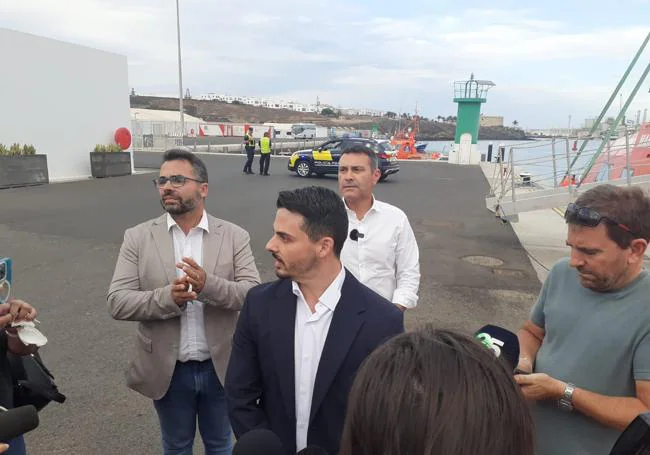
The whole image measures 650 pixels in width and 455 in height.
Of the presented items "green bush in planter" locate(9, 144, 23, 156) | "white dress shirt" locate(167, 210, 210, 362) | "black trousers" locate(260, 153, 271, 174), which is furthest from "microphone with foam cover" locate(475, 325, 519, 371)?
"black trousers" locate(260, 153, 271, 174)

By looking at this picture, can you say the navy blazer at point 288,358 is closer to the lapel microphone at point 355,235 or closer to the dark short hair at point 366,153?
the lapel microphone at point 355,235

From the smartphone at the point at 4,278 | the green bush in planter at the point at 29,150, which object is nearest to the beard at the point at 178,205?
the smartphone at the point at 4,278

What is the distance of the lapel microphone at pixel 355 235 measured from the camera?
304cm

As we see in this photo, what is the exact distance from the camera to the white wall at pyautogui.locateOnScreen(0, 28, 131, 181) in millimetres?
14719

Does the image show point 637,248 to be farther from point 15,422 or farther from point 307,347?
point 15,422

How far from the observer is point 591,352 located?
67.1 inches

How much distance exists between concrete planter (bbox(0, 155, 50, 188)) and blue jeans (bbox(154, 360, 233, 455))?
1427 cm

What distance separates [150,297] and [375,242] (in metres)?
1.37

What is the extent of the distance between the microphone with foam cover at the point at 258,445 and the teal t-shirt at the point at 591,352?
0.93 meters

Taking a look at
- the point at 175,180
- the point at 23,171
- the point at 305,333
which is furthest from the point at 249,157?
the point at 305,333

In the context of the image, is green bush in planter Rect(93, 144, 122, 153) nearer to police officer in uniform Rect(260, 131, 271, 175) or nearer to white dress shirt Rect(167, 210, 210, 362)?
police officer in uniform Rect(260, 131, 271, 175)

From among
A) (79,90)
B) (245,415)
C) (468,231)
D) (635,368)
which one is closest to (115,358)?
(245,415)

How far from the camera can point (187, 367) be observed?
2492mm

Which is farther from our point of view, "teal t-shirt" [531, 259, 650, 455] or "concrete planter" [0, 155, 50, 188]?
"concrete planter" [0, 155, 50, 188]
